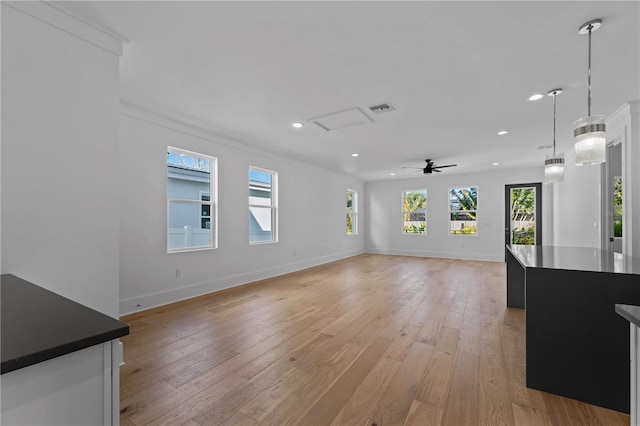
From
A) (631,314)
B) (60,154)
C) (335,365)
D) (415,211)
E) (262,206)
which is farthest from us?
(415,211)

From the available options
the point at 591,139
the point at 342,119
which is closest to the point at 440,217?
the point at 342,119

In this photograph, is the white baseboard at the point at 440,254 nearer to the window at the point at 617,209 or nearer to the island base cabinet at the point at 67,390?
the window at the point at 617,209

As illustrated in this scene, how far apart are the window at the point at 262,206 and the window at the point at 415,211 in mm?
5039

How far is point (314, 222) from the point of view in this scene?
7387mm

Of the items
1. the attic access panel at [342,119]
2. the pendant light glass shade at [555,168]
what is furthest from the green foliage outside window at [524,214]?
the attic access panel at [342,119]

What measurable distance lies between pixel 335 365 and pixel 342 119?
9.76 feet

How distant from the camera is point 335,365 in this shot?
236 cm

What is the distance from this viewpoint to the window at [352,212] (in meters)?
9.33

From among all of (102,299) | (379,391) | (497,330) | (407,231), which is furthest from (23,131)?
(407,231)

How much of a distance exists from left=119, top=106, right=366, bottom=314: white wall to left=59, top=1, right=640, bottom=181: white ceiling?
445 mm

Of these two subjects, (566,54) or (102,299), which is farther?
(566,54)

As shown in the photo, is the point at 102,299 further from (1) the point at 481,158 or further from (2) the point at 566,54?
(1) the point at 481,158

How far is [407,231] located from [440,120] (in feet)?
19.3

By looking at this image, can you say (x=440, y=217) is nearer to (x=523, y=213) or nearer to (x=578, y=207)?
(x=523, y=213)
